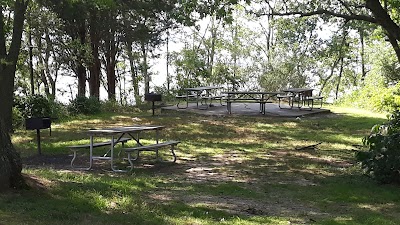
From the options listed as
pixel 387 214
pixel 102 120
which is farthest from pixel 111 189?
pixel 102 120

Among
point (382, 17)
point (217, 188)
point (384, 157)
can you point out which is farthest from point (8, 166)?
point (382, 17)

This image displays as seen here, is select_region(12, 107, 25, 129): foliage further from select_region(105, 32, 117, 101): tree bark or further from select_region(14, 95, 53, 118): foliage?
select_region(105, 32, 117, 101): tree bark

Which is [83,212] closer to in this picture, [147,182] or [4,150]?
[4,150]

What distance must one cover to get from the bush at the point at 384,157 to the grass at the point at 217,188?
6.5 inches

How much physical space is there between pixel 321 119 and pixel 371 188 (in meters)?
8.75

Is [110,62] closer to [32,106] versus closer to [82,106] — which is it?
[82,106]

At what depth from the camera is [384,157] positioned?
6.57 meters

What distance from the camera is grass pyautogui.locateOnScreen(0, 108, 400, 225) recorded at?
15.6ft

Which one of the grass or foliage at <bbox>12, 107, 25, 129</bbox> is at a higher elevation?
foliage at <bbox>12, 107, 25, 129</bbox>

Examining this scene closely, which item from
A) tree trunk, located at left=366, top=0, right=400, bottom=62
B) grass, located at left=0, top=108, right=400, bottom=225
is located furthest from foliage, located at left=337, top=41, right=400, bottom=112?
tree trunk, located at left=366, top=0, right=400, bottom=62

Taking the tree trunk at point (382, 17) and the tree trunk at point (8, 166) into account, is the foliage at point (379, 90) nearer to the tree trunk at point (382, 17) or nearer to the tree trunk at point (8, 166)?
the tree trunk at point (382, 17)

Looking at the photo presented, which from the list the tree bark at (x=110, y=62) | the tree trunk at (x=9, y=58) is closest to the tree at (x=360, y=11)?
the tree trunk at (x=9, y=58)

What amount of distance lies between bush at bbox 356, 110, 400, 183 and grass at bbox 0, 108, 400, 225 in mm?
166

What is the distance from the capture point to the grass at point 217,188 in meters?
4.75
